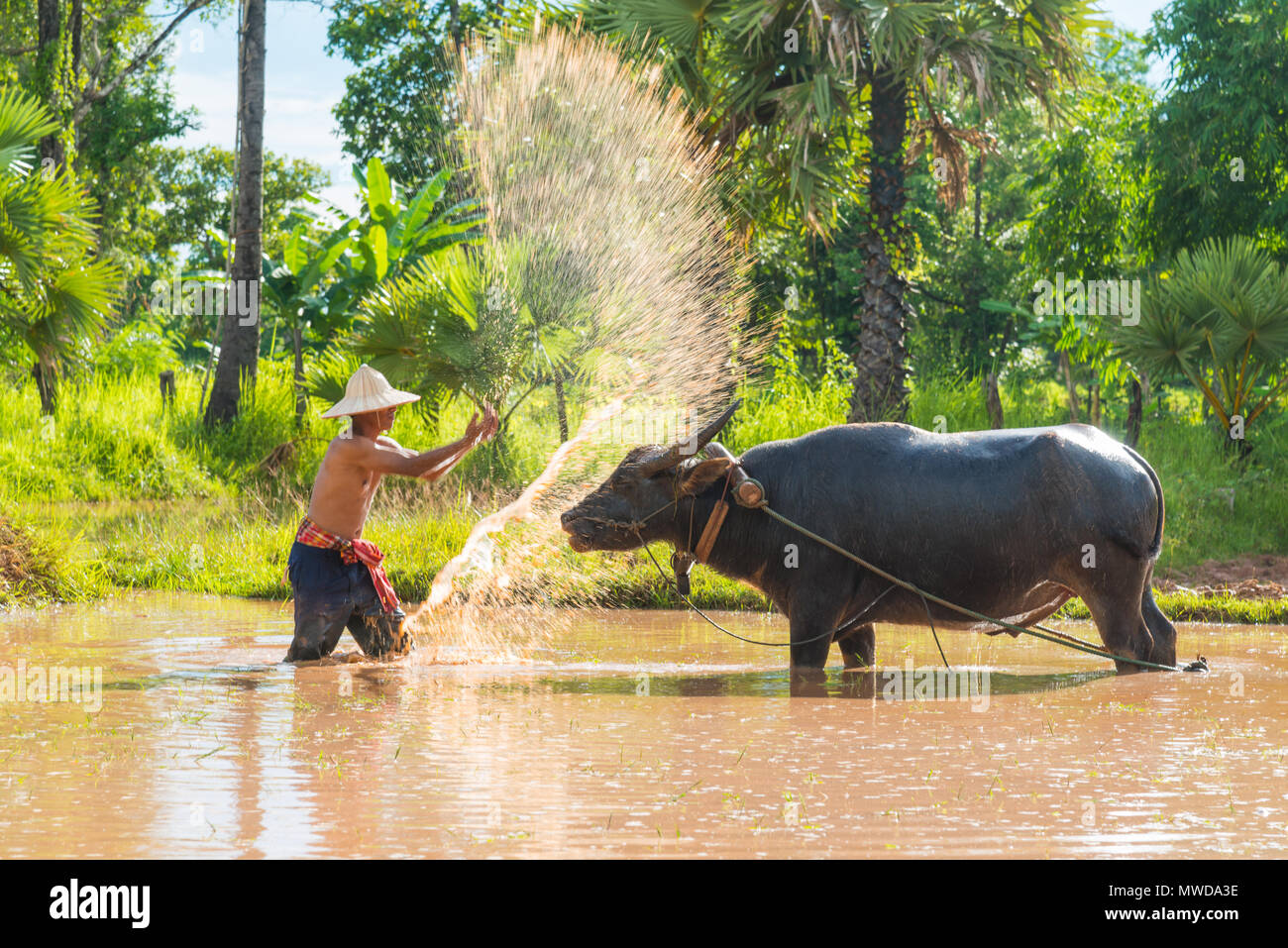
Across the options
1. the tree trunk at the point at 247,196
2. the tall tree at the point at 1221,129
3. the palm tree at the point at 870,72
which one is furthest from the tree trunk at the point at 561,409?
the tall tree at the point at 1221,129

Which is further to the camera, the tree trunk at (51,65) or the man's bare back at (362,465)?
the tree trunk at (51,65)

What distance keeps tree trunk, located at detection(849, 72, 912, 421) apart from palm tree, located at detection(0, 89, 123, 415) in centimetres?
748

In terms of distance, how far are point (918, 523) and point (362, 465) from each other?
2.93 m

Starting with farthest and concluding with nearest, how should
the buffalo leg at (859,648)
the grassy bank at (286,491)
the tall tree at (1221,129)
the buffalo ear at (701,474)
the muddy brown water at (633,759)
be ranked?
1. the tall tree at (1221,129)
2. the grassy bank at (286,491)
3. the buffalo leg at (859,648)
4. the buffalo ear at (701,474)
5. the muddy brown water at (633,759)

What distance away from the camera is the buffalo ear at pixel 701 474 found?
7.25m

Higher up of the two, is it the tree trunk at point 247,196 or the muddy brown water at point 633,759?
the tree trunk at point 247,196

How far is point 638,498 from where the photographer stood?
7.37 metres

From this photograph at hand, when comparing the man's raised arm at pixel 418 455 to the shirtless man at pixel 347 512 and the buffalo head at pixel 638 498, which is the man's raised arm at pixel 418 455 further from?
the buffalo head at pixel 638 498

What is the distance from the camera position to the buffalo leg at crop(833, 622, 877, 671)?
7693mm

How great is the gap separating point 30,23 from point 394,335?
618 inches

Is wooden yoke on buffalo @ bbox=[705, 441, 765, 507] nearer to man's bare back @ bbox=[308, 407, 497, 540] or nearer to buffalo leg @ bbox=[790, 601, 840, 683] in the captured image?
buffalo leg @ bbox=[790, 601, 840, 683]

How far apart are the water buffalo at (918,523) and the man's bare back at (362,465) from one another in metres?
0.75

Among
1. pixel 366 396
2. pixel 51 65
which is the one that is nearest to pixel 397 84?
pixel 51 65

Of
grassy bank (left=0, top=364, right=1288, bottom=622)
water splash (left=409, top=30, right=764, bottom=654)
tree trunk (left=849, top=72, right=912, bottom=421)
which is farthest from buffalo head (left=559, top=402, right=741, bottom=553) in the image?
tree trunk (left=849, top=72, right=912, bottom=421)
